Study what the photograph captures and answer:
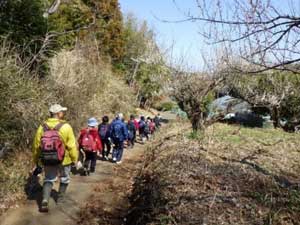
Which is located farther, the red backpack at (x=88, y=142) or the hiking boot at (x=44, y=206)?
the red backpack at (x=88, y=142)

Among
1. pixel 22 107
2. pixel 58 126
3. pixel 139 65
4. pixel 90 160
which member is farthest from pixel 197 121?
pixel 139 65

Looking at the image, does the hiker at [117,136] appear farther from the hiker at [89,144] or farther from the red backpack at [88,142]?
the red backpack at [88,142]

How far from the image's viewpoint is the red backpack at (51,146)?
748 centimetres

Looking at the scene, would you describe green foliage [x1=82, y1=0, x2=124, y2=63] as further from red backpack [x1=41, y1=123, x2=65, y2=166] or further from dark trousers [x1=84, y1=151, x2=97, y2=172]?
red backpack [x1=41, y1=123, x2=65, y2=166]

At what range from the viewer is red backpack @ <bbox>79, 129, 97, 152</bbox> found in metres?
10.7

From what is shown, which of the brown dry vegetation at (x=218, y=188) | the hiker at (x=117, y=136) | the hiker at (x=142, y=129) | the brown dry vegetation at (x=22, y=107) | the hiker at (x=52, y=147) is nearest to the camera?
the brown dry vegetation at (x=218, y=188)

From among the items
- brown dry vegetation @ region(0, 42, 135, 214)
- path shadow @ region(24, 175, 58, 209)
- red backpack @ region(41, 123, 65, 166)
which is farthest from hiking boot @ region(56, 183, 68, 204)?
red backpack @ region(41, 123, 65, 166)

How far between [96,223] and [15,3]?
789 cm

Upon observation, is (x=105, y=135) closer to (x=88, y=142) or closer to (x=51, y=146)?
(x=88, y=142)

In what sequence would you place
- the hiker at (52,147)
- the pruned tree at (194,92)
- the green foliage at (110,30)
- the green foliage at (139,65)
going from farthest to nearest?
the green foliage at (139,65) → the green foliage at (110,30) → the pruned tree at (194,92) → the hiker at (52,147)

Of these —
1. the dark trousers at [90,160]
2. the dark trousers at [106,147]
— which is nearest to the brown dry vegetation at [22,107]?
the dark trousers at [90,160]

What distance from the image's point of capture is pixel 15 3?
41.9 feet

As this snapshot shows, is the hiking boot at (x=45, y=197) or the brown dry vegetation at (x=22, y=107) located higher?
the brown dry vegetation at (x=22, y=107)

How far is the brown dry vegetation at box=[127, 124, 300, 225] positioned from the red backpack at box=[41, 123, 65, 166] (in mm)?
1721
